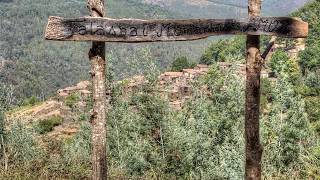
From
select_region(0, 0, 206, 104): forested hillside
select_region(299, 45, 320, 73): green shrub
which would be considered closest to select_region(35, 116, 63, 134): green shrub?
select_region(0, 0, 206, 104): forested hillside

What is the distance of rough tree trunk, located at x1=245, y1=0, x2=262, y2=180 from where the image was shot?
5.56 meters

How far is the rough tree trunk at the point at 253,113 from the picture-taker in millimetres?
5562

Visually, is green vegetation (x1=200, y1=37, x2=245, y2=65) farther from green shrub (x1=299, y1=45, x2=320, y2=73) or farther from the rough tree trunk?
the rough tree trunk

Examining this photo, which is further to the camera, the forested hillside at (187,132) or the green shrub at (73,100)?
the green shrub at (73,100)

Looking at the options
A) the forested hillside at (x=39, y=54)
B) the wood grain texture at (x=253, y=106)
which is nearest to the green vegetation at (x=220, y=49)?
the forested hillside at (x=39, y=54)

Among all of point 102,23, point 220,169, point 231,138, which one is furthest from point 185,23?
point 231,138

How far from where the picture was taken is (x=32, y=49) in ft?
459

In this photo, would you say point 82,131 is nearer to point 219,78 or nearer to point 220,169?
point 219,78

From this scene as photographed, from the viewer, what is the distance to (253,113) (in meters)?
5.55

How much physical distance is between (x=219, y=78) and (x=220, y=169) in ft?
32.6

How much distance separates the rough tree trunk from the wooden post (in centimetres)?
167

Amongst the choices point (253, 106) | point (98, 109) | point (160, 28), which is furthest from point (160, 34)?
point (253, 106)

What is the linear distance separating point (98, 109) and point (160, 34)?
1.03 m

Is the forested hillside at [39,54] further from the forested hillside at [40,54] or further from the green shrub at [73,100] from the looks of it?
the green shrub at [73,100]
